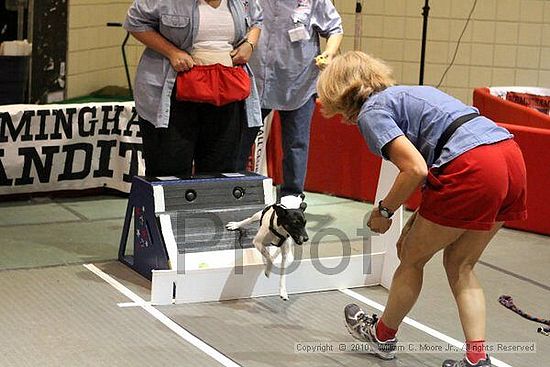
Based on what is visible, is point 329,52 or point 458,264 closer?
point 458,264

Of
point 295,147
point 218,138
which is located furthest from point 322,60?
point 218,138

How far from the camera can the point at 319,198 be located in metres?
6.46

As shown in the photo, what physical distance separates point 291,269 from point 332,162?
6.46ft

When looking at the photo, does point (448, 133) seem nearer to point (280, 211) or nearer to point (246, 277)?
point (280, 211)

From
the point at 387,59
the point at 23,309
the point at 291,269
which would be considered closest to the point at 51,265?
the point at 23,309

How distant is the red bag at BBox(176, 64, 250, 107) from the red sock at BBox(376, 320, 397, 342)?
4.40 feet

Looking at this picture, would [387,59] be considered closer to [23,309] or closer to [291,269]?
[291,269]

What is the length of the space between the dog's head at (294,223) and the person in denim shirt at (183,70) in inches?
26.3

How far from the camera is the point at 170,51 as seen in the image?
183 inches

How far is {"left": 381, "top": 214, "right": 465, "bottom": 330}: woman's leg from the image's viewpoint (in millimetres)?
3547

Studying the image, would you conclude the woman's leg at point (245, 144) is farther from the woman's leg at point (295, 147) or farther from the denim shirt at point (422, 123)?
the denim shirt at point (422, 123)

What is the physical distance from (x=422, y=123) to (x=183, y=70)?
57.2 inches

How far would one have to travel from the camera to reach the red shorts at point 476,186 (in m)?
3.41

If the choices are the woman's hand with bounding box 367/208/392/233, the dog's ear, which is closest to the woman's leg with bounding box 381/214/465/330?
the woman's hand with bounding box 367/208/392/233
